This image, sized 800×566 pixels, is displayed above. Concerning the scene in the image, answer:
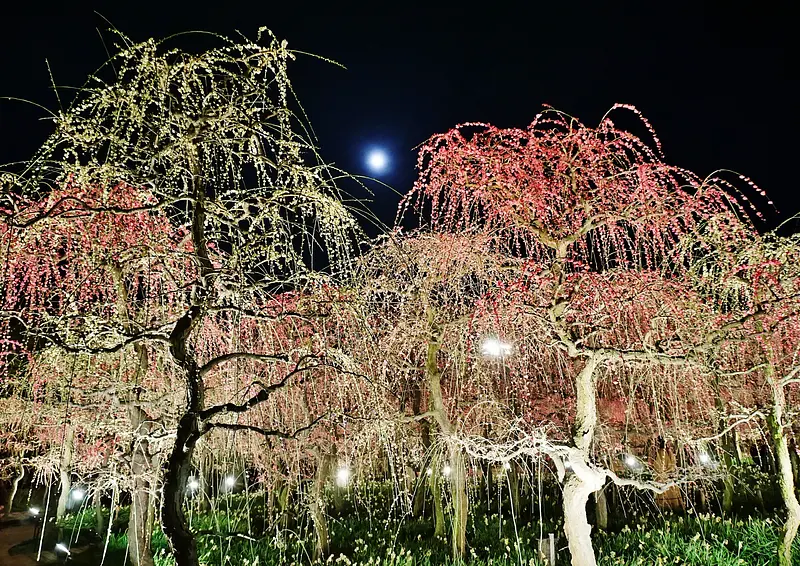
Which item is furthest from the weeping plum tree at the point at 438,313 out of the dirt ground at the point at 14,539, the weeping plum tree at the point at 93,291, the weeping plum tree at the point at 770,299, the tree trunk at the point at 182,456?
the dirt ground at the point at 14,539

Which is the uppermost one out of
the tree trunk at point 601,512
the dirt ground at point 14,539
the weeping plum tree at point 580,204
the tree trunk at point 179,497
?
the weeping plum tree at point 580,204

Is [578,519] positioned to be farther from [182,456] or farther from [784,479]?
[182,456]

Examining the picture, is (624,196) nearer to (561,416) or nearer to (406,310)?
(406,310)

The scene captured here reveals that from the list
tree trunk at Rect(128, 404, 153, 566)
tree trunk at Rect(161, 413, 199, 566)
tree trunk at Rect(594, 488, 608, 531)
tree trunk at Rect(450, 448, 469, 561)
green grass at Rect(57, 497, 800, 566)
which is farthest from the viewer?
tree trunk at Rect(594, 488, 608, 531)

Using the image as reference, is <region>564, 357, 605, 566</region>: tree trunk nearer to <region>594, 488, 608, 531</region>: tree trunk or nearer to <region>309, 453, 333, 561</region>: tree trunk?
<region>309, 453, 333, 561</region>: tree trunk

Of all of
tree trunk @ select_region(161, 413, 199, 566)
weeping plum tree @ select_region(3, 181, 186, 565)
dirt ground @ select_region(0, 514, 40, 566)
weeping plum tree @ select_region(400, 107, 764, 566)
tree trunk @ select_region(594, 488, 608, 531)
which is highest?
weeping plum tree @ select_region(400, 107, 764, 566)

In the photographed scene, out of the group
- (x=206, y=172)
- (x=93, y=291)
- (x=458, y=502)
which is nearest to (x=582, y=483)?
(x=458, y=502)

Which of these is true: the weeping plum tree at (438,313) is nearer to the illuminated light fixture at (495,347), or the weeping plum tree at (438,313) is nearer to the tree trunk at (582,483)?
the illuminated light fixture at (495,347)

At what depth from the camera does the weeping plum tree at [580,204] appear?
17.7 feet

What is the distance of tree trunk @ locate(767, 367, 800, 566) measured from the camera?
19.7 ft

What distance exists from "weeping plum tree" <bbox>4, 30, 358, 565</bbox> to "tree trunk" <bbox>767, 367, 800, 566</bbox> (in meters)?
5.40

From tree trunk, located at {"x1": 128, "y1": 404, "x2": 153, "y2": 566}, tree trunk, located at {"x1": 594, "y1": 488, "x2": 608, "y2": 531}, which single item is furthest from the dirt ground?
tree trunk, located at {"x1": 594, "y1": 488, "x2": 608, "y2": 531}

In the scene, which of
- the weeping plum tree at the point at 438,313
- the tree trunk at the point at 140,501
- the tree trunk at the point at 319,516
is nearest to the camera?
the tree trunk at the point at 140,501

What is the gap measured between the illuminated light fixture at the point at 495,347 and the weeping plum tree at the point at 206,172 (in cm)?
333
